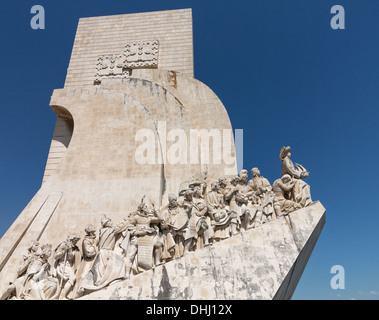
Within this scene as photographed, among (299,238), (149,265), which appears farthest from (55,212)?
(299,238)

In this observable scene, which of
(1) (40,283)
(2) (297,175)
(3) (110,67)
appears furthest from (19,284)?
(3) (110,67)

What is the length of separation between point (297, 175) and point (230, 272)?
304 cm

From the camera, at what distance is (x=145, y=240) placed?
17.7ft

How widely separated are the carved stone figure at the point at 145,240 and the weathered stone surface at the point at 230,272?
2.24ft

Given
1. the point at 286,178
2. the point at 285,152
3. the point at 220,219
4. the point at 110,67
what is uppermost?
the point at 110,67

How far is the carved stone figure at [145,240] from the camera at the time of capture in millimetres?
5225

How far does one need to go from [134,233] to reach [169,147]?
3.45 m

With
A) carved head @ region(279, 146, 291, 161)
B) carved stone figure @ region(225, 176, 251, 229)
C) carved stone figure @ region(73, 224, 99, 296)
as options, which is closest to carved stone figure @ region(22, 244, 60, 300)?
carved stone figure @ region(73, 224, 99, 296)

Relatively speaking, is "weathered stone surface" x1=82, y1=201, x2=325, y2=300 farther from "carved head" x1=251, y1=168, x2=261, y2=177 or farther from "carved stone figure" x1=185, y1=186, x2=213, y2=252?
"carved head" x1=251, y1=168, x2=261, y2=177

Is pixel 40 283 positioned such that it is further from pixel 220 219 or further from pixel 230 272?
pixel 220 219

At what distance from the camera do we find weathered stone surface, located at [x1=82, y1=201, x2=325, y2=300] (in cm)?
439

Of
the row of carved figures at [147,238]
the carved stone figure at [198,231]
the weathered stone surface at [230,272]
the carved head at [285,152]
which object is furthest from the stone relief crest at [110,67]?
the weathered stone surface at [230,272]

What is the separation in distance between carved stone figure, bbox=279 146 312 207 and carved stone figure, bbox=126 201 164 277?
2964 millimetres
